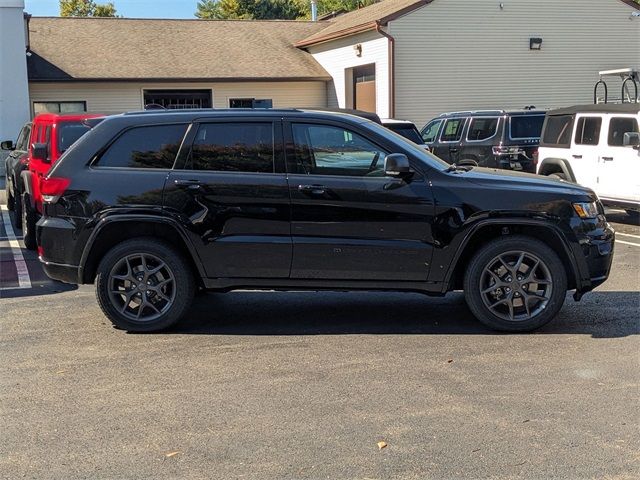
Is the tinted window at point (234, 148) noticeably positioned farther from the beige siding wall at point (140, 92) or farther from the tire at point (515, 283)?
the beige siding wall at point (140, 92)

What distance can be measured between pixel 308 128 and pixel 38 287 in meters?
3.88

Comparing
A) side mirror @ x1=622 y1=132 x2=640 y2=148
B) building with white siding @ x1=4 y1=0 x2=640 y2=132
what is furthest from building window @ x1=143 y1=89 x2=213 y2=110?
side mirror @ x1=622 y1=132 x2=640 y2=148

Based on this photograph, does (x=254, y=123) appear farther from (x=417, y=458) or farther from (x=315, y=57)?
(x=315, y=57)

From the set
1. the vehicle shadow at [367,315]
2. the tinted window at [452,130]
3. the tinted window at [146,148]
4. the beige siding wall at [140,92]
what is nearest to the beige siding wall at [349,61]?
the beige siding wall at [140,92]

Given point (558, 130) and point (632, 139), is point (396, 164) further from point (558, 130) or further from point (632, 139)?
point (558, 130)

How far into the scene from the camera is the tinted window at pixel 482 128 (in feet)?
49.5

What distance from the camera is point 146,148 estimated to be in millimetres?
6285

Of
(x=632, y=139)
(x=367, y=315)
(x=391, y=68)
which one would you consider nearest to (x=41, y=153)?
(x=367, y=315)

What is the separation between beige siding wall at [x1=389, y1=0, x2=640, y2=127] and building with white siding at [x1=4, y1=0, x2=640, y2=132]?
0.04m

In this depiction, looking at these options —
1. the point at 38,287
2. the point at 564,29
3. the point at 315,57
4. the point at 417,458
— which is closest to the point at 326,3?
the point at 315,57

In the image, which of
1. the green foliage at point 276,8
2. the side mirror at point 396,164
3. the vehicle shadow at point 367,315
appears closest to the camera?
the side mirror at point 396,164

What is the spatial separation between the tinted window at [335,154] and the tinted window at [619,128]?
694cm

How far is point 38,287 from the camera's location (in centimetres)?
820

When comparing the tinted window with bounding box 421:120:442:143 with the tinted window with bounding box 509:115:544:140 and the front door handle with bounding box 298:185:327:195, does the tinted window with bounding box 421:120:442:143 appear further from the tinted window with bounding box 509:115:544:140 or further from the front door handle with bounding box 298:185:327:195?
the front door handle with bounding box 298:185:327:195
